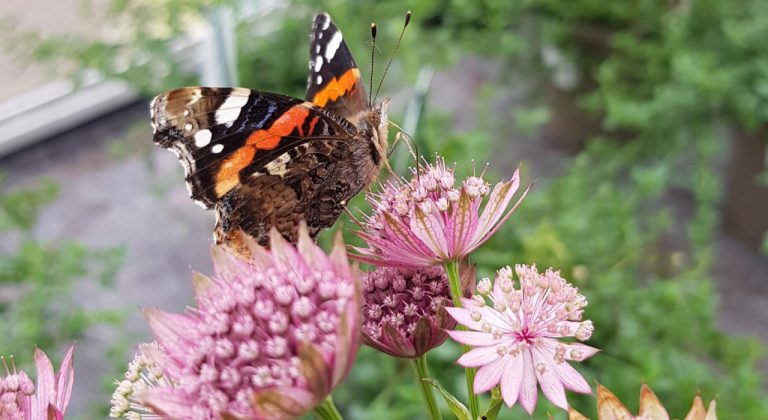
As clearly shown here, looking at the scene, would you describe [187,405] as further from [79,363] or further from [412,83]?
[79,363]

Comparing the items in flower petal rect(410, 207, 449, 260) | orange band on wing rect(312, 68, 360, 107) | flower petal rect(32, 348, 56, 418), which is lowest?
flower petal rect(32, 348, 56, 418)

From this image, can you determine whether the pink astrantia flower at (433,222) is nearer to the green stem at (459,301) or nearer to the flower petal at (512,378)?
the green stem at (459,301)

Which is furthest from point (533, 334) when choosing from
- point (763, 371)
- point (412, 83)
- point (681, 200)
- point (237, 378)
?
point (681, 200)

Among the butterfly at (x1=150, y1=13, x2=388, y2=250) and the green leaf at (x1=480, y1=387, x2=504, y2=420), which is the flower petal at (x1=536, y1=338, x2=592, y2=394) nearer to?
the green leaf at (x1=480, y1=387, x2=504, y2=420)

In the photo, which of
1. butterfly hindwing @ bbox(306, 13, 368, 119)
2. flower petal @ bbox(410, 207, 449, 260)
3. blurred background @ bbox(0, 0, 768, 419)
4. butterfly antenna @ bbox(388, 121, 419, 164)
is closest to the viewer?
flower petal @ bbox(410, 207, 449, 260)

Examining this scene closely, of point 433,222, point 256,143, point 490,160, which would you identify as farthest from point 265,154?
point 490,160

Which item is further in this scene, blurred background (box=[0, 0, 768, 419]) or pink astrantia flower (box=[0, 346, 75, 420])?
blurred background (box=[0, 0, 768, 419])

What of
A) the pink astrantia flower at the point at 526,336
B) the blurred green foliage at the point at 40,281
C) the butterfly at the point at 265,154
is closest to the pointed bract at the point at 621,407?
the pink astrantia flower at the point at 526,336

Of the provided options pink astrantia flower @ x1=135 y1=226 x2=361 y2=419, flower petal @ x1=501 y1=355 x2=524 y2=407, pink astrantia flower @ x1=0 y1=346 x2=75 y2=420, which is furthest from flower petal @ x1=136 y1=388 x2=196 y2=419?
flower petal @ x1=501 y1=355 x2=524 y2=407
